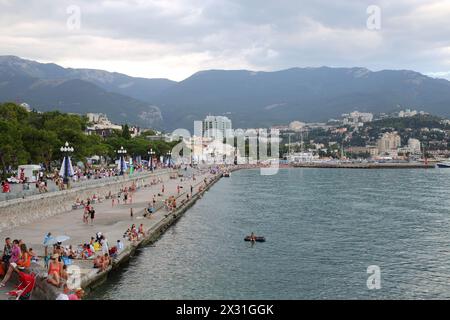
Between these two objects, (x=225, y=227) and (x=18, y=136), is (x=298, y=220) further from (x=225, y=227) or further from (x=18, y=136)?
(x=18, y=136)

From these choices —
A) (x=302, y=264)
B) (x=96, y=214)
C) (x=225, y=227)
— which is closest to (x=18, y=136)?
(x=96, y=214)

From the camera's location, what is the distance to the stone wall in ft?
86.3

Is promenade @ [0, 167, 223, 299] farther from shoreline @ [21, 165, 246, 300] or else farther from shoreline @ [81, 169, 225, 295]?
shoreline @ [81, 169, 225, 295]

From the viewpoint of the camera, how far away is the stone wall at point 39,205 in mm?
26312

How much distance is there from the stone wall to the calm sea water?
7541 millimetres

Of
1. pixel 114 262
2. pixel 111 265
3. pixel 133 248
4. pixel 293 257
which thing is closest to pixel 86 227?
pixel 133 248

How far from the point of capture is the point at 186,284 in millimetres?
19766

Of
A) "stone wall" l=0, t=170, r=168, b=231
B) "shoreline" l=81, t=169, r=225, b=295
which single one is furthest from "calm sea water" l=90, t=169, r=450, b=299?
"stone wall" l=0, t=170, r=168, b=231

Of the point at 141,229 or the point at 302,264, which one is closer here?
the point at 302,264

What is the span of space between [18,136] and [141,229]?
82.8 feet

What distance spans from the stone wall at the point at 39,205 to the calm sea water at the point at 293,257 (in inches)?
297

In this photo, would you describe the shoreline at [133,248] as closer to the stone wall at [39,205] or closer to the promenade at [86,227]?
the promenade at [86,227]

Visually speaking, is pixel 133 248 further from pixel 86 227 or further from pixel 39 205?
pixel 39 205

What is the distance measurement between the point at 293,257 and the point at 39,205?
16.2m
